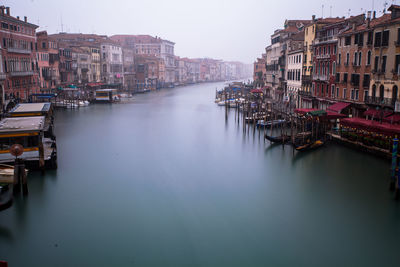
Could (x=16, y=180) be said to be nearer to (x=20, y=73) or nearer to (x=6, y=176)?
(x=6, y=176)

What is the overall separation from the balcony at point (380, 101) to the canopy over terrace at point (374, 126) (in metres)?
1.11

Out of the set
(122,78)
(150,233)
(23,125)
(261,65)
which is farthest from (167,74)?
(150,233)

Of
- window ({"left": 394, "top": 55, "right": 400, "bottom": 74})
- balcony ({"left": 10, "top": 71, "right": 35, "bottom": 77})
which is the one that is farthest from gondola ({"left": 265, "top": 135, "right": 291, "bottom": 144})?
balcony ({"left": 10, "top": 71, "right": 35, "bottom": 77})

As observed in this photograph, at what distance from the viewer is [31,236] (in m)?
7.99

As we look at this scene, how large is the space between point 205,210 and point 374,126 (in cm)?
769

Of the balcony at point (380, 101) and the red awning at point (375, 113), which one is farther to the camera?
the balcony at point (380, 101)

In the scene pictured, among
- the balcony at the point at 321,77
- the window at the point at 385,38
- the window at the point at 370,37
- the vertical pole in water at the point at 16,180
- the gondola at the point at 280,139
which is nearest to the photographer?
the vertical pole in water at the point at 16,180

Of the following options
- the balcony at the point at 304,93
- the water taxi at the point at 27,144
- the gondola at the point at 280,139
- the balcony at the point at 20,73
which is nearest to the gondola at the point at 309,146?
the gondola at the point at 280,139

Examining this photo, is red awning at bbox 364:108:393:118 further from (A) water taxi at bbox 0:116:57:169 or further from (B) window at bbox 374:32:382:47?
(A) water taxi at bbox 0:116:57:169

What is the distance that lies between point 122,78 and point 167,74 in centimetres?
1996

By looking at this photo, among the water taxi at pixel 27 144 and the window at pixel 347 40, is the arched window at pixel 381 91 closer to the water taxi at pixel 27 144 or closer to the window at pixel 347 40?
the window at pixel 347 40

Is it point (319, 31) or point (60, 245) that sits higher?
point (319, 31)

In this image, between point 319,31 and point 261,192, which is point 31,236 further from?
point 319,31

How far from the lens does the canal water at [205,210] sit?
735cm
